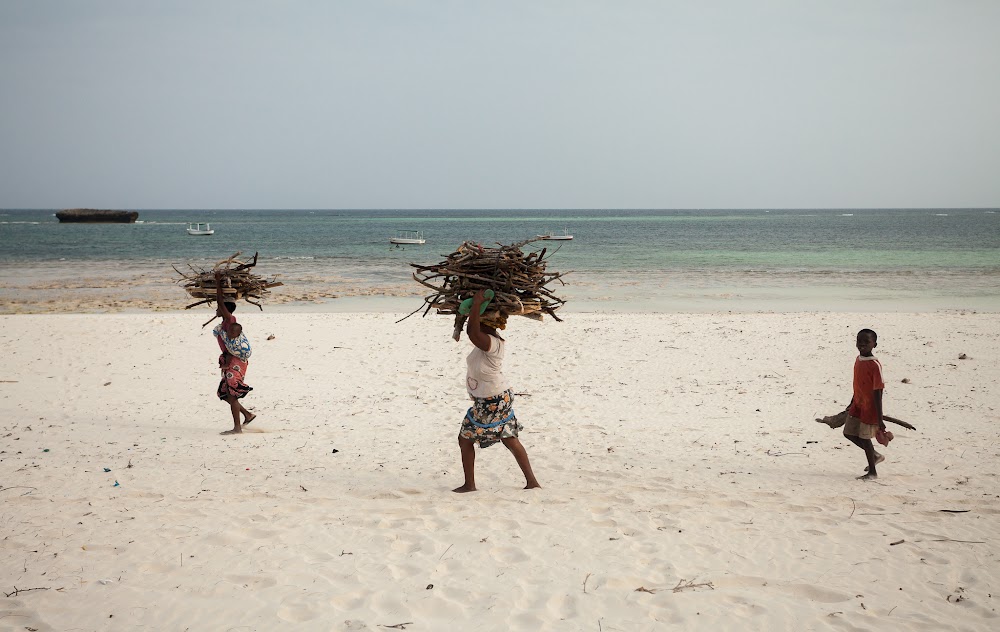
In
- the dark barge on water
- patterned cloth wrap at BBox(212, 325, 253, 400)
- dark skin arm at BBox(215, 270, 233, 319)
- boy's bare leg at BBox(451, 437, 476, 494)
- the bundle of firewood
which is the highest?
the dark barge on water

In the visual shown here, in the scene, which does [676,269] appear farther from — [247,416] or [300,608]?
[300,608]

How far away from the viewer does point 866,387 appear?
215 inches

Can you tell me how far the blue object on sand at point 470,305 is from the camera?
188 inches

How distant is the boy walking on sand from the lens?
5.40 metres

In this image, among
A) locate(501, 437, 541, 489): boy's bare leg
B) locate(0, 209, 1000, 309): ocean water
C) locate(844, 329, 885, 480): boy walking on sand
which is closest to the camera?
locate(501, 437, 541, 489): boy's bare leg

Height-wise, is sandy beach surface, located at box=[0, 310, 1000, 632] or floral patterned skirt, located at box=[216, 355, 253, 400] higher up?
floral patterned skirt, located at box=[216, 355, 253, 400]

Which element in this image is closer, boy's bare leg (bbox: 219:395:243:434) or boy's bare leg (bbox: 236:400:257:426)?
boy's bare leg (bbox: 219:395:243:434)

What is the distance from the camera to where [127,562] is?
13.5ft

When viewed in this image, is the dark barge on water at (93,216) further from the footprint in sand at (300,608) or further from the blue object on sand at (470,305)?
the footprint in sand at (300,608)

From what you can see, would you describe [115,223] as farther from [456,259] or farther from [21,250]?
[456,259]

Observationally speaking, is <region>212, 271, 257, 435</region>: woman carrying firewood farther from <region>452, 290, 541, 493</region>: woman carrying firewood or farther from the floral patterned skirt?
<region>452, 290, 541, 493</region>: woman carrying firewood

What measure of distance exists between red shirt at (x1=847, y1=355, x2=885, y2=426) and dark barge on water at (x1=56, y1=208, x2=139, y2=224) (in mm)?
101891

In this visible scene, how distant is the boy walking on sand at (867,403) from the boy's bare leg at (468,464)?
311 centimetres

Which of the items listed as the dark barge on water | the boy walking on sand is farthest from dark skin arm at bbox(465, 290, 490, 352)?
the dark barge on water
